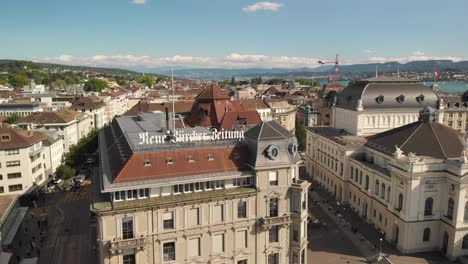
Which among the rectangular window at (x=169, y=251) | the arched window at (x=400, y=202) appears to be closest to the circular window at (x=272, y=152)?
the rectangular window at (x=169, y=251)

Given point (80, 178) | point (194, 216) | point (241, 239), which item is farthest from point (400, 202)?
point (80, 178)

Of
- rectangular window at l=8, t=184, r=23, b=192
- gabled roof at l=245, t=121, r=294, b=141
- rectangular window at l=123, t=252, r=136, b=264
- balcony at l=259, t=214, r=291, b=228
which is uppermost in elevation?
gabled roof at l=245, t=121, r=294, b=141

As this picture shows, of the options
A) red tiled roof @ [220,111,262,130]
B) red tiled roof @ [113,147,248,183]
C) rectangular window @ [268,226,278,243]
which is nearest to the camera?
red tiled roof @ [113,147,248,183]

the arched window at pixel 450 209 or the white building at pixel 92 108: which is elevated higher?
the white building at pixel 92 108

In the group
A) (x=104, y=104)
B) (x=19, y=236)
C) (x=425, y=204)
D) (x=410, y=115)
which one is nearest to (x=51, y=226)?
(x=19, y=236)

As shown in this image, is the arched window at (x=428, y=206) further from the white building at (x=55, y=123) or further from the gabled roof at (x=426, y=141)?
the white building at (x=55, y=123)

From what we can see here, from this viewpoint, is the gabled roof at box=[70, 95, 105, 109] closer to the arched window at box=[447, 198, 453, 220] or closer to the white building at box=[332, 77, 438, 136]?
the white building at box=[332, 77, 438, 136]

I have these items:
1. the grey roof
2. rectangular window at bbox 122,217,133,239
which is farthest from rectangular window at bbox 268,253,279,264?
the grey roof
